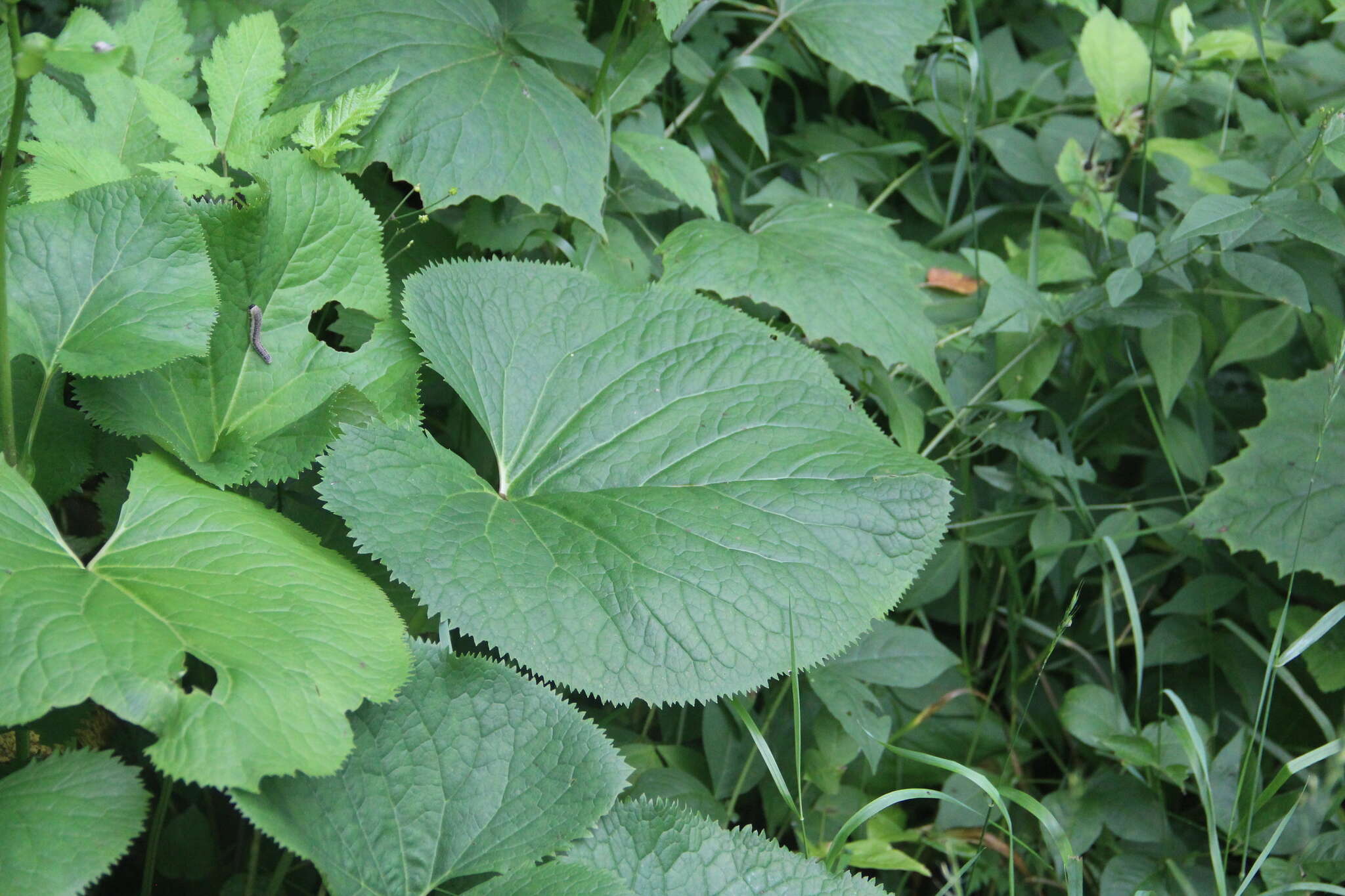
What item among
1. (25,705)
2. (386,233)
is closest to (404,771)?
(25,705)

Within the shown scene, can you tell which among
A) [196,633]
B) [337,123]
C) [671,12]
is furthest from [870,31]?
[196,633]

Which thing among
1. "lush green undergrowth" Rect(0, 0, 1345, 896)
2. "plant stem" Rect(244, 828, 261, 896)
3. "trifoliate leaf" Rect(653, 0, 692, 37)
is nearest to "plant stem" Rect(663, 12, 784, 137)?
"lush green undergrowth" Rect(0, 0, 1345, 896)

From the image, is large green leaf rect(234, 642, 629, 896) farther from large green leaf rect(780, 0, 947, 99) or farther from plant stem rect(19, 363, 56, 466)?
large green leaf rect(780, 0, 947, 99)

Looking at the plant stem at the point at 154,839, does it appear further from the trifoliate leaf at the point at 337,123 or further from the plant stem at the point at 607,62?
the plant stem at the point at 607,62

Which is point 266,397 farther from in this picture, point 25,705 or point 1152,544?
point 1152,544

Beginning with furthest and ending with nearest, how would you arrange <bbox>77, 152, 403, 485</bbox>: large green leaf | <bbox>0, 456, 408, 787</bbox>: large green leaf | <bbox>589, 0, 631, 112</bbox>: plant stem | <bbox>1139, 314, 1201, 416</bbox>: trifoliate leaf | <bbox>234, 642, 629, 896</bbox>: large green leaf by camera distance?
<bbox>1139, 314, 1201, 416</bbox>: trifoliate leaf < <bbox>589, 0, 631, 112</bbox>: plant stem < <bbox>77, 152, 403, 485</bbox>: large green leaf < <bbox>234, 642, 629, 896</bbox>: large green leaf < <bbox>0, 456, 408, 787</bbox>: large green leaf

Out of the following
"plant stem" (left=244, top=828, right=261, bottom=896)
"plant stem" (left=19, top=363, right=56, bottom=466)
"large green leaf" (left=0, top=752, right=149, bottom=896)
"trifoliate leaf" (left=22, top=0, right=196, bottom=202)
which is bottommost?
"plant stem" (left=244, top=828, right=261, bottom=896)

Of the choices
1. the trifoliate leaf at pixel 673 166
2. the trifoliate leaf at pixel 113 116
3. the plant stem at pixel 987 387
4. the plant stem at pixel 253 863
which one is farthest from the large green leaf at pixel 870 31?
the plant stem at pixel 253 863
